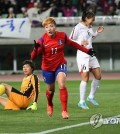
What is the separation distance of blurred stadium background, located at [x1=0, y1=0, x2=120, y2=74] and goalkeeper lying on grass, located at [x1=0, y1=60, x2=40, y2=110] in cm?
1998

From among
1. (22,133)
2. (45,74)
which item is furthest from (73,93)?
(22,133)

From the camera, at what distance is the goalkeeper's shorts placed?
14.0 meters

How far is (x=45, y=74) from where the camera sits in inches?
504

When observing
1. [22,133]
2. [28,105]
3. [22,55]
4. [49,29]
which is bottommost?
[22,55]

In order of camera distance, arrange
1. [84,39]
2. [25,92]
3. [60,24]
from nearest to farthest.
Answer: [25,92], [84,39], [60,24]

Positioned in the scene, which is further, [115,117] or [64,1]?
[64,1]

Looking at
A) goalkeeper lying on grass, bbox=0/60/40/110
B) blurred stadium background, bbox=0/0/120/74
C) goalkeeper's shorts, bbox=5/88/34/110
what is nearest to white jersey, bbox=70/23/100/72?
goalkeeper lying on grass, bbox=0/60/40/110

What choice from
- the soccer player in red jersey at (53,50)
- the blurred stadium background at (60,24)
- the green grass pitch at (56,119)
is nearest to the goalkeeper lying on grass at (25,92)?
the green grass pitch at (56,119)

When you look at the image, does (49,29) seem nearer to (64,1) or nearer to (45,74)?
(45,74)

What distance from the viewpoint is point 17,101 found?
14.0 m

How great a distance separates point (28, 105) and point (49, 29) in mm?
2535

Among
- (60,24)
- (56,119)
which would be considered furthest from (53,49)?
(60,24)

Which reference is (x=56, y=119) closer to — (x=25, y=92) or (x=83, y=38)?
(x=25, y=92)

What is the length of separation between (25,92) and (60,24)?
21.7 meters
